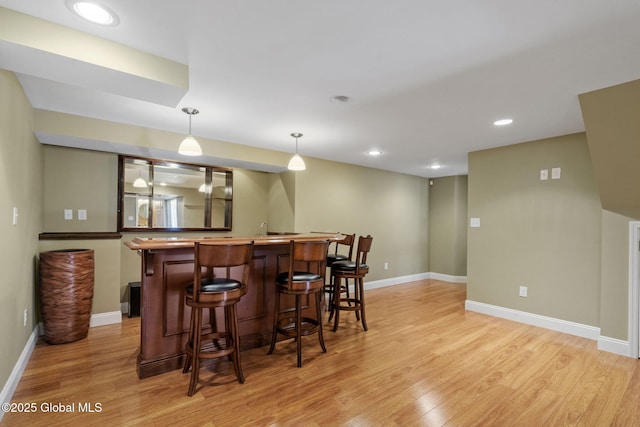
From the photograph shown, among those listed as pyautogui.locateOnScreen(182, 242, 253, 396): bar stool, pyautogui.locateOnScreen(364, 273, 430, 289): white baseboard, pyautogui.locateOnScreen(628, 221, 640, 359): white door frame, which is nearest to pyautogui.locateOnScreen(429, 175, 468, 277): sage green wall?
pyautogui.locateOnScreen(364, 273, 430, 289): white baseboard

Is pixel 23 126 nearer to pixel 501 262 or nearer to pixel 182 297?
pixel 182 297

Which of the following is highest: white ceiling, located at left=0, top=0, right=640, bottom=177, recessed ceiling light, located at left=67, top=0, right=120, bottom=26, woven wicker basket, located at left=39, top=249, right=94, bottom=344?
recessed ceiling light, located at left=67, top=0, right=120, bottom=26

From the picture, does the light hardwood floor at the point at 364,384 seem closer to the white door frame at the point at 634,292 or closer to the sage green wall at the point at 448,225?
the white door frame at the point at 634,292

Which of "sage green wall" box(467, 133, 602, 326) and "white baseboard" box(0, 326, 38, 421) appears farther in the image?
"sage green wall" box(467, 133, 602, 326)

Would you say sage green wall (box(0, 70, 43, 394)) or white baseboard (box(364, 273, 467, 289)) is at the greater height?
sage green wall (box(0, 70, 43, 394))

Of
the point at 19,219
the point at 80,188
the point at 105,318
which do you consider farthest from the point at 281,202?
the point at 19,219

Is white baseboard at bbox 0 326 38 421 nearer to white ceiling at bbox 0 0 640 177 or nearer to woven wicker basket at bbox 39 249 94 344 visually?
woven wicker basket at bbox 39 249 94 344

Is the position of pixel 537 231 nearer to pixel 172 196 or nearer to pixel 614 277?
pixel 614 277

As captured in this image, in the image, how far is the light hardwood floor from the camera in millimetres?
1967

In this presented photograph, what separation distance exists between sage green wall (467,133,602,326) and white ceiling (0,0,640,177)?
506mm

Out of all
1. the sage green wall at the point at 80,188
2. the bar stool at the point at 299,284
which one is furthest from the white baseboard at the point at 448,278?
the sage green wall at the point at 80,188

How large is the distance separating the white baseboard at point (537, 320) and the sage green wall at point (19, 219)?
497cm

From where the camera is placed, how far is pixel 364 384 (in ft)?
7.75

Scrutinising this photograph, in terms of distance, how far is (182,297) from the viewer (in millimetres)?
2594
